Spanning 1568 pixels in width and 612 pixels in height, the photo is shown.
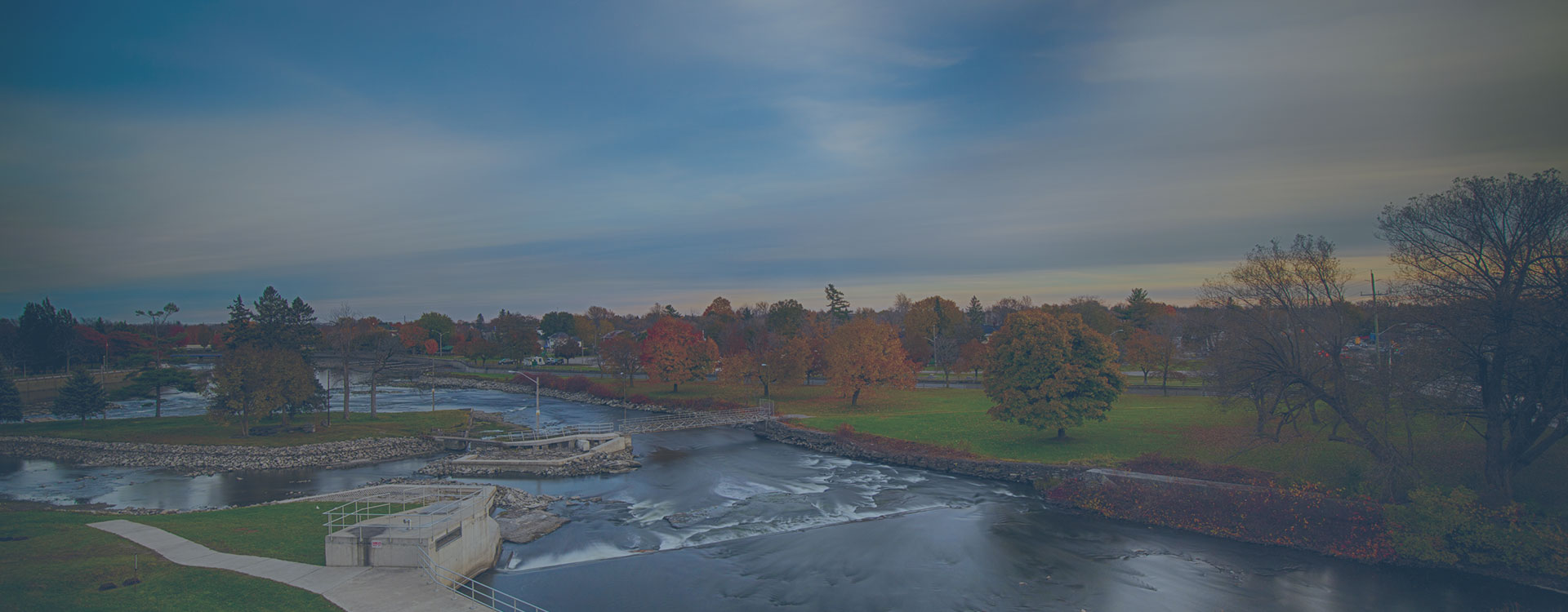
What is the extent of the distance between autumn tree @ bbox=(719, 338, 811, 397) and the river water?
28675mm

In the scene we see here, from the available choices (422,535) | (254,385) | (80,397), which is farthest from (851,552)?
(80,397)

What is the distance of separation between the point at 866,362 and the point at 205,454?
49.3 metres

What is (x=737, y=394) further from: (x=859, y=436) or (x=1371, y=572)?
(x=1371, y=572)

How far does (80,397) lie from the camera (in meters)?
50.0

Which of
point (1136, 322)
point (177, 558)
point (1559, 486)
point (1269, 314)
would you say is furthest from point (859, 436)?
point (1136, 322)

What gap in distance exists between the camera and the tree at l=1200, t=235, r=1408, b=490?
27.0m

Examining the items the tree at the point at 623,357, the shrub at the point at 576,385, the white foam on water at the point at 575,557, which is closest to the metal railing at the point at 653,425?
the tree at the point at 623,357

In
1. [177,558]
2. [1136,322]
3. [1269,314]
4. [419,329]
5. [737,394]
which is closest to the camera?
[177,558]

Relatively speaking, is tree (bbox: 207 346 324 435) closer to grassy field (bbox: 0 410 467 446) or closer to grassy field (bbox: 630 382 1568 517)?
grassy field (bbox: 0 410 467 446)

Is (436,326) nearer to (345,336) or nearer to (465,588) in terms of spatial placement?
(345,336)

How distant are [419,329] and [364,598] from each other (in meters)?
145

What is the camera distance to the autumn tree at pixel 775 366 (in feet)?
232

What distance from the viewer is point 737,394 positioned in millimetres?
74750

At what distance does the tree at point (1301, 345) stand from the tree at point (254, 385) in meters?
57.7
